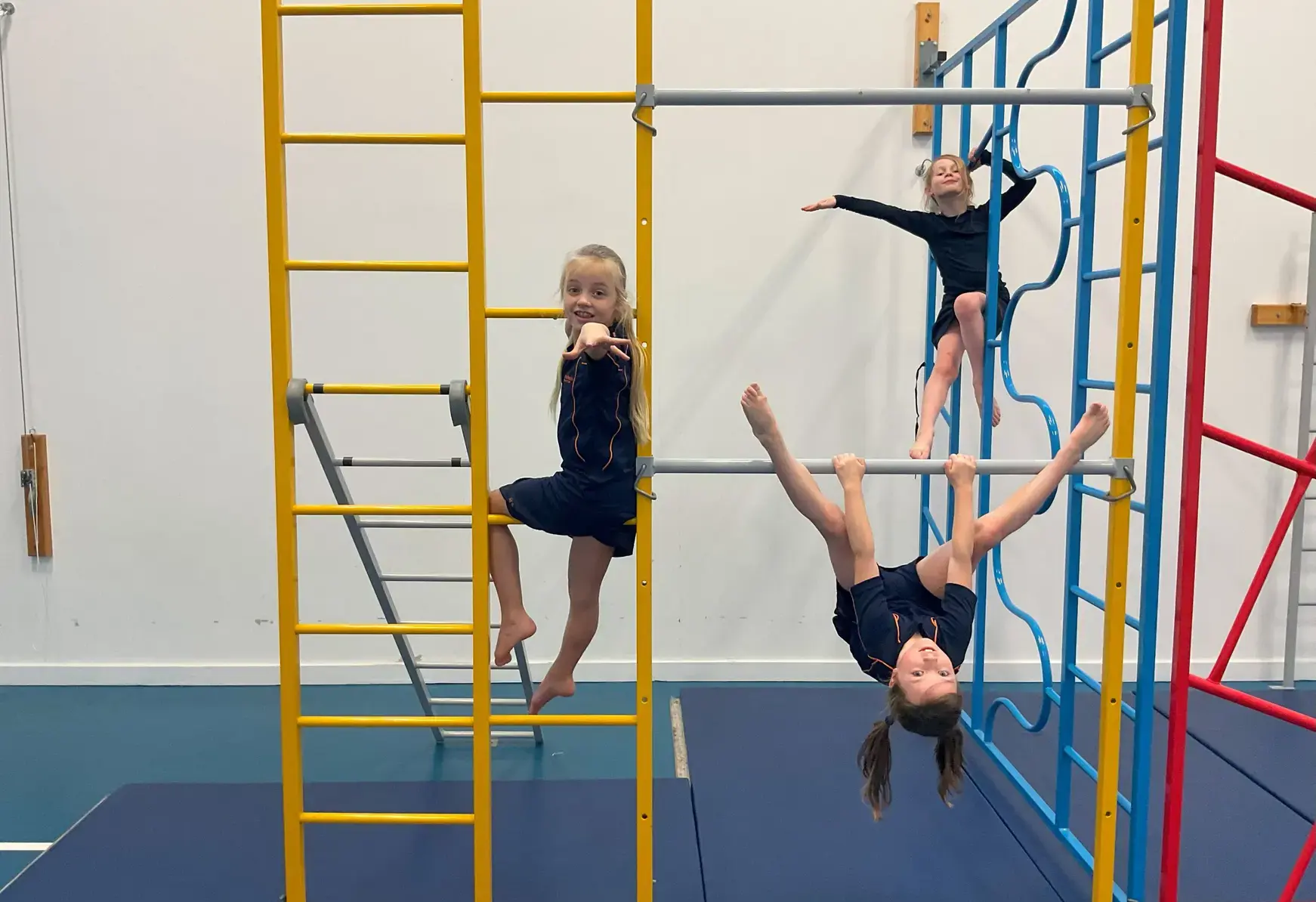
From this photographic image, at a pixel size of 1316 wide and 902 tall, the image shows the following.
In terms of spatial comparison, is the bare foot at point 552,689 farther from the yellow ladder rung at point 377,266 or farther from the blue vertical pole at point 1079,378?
the blue vertical pole at point 1079,378

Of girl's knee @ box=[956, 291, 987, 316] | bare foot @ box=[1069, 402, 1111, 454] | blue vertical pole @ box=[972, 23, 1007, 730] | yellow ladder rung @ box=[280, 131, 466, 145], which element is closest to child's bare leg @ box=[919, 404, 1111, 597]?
bare foot @ box=[1069, 402, 1111, 454]

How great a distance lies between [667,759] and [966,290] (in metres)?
1.87

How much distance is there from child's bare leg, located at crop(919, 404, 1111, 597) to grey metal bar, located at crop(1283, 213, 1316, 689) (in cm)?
208

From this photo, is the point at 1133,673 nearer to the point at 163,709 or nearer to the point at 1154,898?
the point at 1154,898

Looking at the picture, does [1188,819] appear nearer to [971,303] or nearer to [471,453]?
[971,303]

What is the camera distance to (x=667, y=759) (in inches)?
131

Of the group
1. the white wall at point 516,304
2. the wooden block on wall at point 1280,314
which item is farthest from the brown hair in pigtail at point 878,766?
the wooden block on wall at point 1280,314


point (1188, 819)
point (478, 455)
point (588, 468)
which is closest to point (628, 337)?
point (588, 468)

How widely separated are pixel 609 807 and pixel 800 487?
127 cm

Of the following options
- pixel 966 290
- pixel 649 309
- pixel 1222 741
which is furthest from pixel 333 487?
pixel 1222 741

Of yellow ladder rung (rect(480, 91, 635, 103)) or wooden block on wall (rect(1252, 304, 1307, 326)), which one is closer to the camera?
yellow ladder rung (rect(480, 91, 635, 103))

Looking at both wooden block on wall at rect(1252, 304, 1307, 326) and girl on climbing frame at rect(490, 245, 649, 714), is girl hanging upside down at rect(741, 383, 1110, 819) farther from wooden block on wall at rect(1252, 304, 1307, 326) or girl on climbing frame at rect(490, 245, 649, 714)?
wooden block on wall at rect(1252, 304, 1307, 326)

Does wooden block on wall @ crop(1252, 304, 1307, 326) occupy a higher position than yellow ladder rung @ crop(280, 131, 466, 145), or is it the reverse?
yellow ladder rung @ crop(280, 131, 466, 145)

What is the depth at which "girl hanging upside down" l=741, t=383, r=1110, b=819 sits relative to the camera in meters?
2.19
